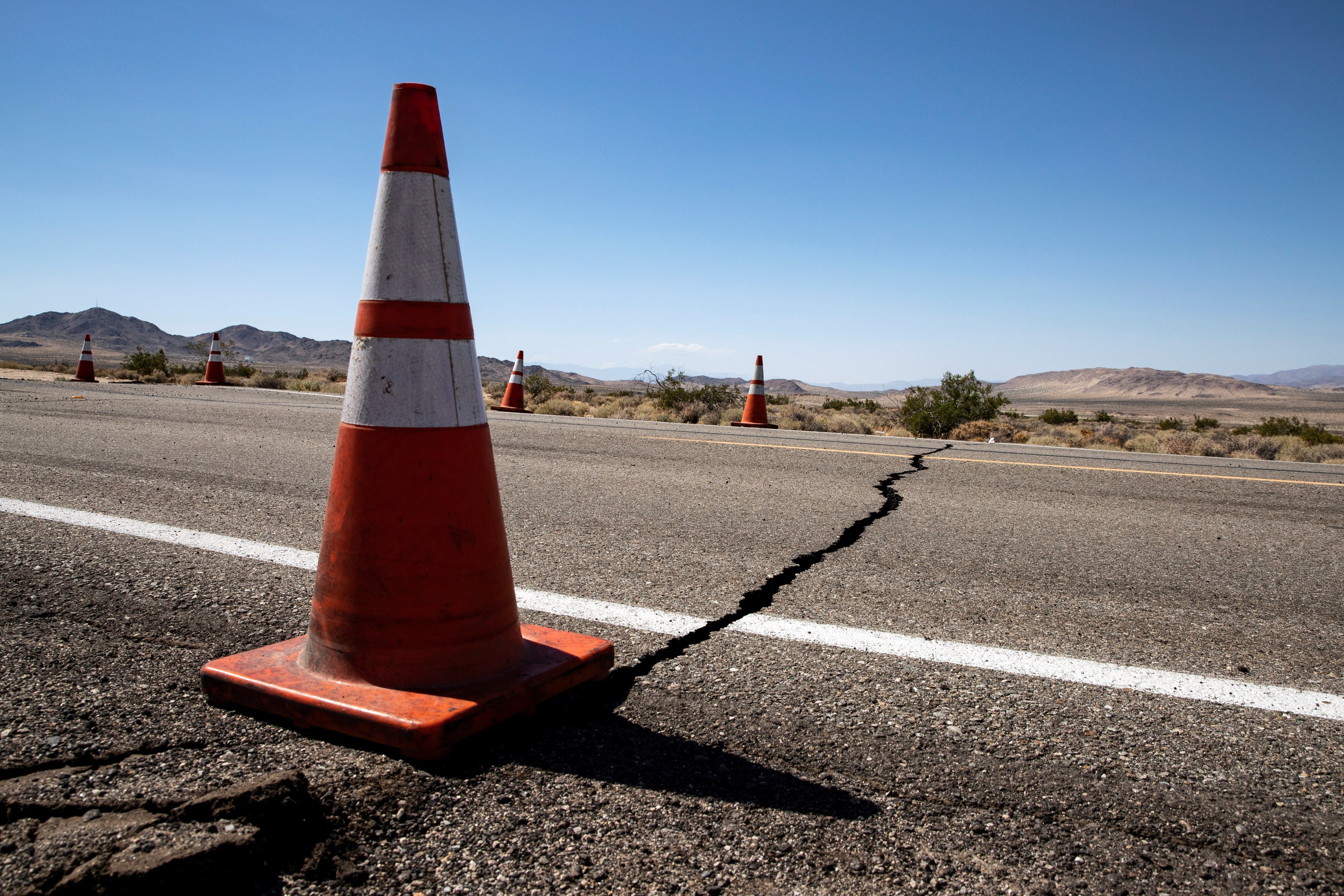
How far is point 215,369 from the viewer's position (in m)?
17.6

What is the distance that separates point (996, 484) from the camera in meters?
5.85

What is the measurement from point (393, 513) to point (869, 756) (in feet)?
3.94

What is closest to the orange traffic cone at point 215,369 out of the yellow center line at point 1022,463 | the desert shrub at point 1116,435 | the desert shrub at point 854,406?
the yellow center line at point 1022,463

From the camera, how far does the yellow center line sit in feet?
21.4

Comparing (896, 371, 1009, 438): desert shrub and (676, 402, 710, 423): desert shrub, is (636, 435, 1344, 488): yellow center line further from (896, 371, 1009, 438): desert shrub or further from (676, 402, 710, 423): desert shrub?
(896, 371, 1009, 438): desert shrub

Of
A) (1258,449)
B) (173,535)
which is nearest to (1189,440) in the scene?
(1258,449)

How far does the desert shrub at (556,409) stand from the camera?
15.2m

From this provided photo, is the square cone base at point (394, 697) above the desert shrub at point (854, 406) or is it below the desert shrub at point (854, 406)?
below

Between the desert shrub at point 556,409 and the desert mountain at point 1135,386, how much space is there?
378 ft

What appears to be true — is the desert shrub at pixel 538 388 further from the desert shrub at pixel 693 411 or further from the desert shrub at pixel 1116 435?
the desert shrub at pixel 1116 435

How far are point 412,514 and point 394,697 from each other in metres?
0.41

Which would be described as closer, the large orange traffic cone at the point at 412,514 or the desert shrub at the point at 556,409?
the large orange traffic cone at the point at 412,514

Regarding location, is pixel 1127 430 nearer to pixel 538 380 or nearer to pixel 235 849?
pixel 538 380

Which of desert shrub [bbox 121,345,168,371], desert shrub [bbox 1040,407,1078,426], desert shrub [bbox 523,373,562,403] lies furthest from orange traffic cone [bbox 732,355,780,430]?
desert shrub [bbox 1040,407,1078,426]
